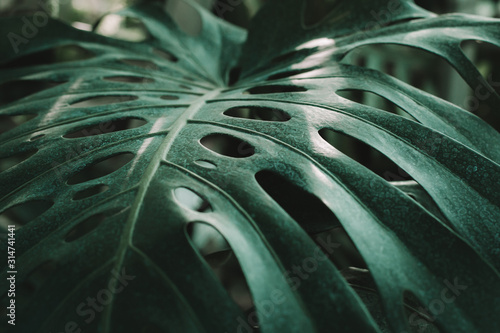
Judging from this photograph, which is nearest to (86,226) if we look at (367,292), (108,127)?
(108,127)

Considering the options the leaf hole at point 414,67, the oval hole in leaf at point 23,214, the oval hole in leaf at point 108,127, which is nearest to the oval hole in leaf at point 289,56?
the oval hole in leaf at point 108,127

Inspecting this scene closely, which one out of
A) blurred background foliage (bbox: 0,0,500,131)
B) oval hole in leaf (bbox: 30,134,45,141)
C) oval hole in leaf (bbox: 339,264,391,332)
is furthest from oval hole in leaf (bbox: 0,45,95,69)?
oval hole in leaf (bbox: 339,264,391,332)

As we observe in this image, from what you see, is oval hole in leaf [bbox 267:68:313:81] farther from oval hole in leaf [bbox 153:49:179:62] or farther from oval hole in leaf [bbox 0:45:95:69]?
oval hole in leaf [bbox 0:45:95:69]

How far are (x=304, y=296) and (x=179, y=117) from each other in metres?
0.34

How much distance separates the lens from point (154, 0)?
3.69 ft

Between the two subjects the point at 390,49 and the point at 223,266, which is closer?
the point at 223,266

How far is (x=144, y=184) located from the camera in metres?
0.43

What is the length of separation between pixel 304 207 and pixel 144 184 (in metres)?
0.20

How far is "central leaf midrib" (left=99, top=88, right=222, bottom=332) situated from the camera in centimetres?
35

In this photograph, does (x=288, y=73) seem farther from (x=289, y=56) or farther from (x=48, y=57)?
(x=48, y=57)

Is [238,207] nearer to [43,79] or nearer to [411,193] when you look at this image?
[411,193]

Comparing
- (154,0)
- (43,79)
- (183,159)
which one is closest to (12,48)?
(43,79)

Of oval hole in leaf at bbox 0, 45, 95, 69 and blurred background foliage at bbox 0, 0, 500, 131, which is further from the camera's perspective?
blurred background foliage at bbox 0, 0, 500, 131

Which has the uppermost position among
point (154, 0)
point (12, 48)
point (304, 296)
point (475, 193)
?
point (154, 0)
